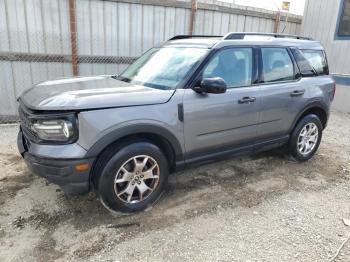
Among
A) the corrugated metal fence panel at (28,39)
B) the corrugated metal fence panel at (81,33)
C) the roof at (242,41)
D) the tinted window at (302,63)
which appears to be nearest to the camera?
the roof at (242,41)

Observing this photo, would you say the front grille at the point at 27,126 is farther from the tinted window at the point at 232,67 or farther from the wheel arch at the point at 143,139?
the tinted window at the point at 232,67

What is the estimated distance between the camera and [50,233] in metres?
2.81

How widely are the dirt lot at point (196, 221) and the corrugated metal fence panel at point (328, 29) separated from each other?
5501 millimetres

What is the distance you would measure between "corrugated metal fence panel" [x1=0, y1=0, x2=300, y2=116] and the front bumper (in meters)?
3.80

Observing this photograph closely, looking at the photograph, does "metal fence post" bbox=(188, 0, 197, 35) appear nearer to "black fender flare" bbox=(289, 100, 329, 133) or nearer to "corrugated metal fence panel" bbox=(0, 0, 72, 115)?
"corrugated metal fence panel" bbox=(0, 0, 72, 115)

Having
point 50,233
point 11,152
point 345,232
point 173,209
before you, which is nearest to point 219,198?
point 173,209

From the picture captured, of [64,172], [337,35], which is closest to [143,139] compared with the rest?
[64,172]

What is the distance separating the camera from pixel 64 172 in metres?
2.65

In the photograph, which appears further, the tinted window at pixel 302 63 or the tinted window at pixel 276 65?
the tinted window at pixel 302 63

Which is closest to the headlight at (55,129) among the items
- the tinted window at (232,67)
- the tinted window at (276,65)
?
the tinted window at (232,67)

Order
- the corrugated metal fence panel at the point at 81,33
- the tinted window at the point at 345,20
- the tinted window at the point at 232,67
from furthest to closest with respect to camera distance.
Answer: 1. the tinted window at the point at 345,20
2. the corrugated metal fence panel at the point at 81,33
3. the tinted window at the point at 232,67

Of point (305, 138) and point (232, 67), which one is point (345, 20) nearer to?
point (305, 138)

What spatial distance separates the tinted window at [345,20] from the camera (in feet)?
27.6

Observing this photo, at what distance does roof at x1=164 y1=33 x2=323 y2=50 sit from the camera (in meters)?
3.57
